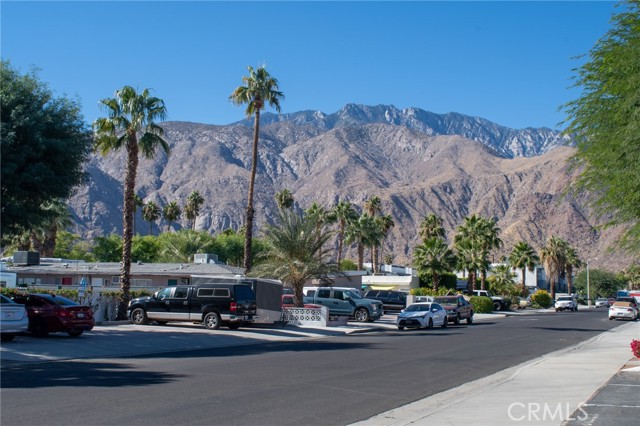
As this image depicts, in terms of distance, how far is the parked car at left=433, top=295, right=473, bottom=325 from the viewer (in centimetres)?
4438

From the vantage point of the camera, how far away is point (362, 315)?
42.0 m

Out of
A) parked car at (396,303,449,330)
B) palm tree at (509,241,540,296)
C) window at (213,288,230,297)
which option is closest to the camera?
window at (213,288,230,297)

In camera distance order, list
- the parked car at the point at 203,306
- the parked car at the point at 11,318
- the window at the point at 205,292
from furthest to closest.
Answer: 1. the window at the point at 205,292
2. the parked car at the point at 203,306
3. the parked car at the point at 11,318

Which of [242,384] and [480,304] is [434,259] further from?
[242,384]

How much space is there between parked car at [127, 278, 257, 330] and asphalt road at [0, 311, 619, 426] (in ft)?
21.0

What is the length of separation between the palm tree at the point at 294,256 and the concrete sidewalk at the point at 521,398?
65.9 ft

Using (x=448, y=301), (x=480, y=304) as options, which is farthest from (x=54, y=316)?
(x=480, y=304)

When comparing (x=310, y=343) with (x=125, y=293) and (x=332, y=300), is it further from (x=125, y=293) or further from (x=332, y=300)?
(x=332, y=300)

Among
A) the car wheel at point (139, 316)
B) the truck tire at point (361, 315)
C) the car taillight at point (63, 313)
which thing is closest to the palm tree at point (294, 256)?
the truck tire at point (361, 315)

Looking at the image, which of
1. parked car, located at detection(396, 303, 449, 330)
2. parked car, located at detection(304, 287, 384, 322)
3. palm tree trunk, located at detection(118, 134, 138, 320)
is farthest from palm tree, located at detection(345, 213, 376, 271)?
palm tree trunk, located at detection(118, 134, 138, 320)

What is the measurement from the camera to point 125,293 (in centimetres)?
3406

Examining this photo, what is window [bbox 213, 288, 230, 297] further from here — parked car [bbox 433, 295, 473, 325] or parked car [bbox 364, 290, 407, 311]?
parked car [bbox 364, 290, 407, 311]

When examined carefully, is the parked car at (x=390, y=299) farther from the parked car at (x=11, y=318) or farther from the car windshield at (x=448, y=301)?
the parked car at (x=11, y=318)

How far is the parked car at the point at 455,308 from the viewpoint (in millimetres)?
44375
